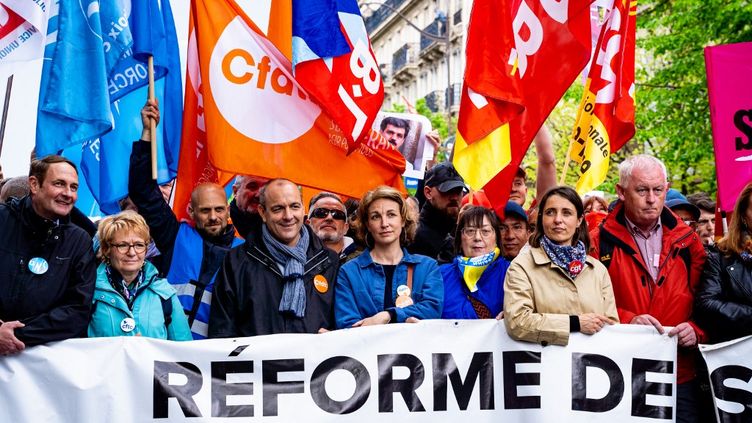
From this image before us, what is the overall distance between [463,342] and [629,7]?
3496 mm

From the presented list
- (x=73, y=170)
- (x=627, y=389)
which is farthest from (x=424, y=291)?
(x=73, y=170)

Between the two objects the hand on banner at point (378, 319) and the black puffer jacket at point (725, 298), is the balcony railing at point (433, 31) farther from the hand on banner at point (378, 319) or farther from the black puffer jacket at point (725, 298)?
the hand on banner at point (378, 319)

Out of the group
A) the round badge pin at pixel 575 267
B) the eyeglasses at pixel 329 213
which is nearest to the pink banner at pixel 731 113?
the round badge pin at pixel 575 267

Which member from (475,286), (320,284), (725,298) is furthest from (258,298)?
(725,298)

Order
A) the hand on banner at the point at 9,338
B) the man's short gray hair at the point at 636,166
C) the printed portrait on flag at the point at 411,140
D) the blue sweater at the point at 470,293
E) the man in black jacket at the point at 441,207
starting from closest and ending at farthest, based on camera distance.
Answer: the hand on banner at the point at 9,338 < the man's short gray hair at the point at 636,166 < the blue sweater at the point at 470,293 < the man in black jacket at the point at 441,207 < the printed portrait on flag at the point at 411,140

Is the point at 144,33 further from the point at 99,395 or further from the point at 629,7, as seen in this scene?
the point at 629,7

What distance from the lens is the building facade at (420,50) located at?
177 ft

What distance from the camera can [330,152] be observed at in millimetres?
7289

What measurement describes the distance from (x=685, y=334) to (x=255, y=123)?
305cm

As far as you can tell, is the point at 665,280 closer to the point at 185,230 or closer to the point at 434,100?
the point at 185,230

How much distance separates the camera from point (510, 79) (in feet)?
23.5

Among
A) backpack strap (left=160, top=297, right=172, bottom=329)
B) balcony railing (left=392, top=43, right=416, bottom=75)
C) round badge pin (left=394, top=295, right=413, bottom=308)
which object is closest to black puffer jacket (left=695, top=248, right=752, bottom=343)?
round badge pin (left=394, top=295, right=413, bottom=308)

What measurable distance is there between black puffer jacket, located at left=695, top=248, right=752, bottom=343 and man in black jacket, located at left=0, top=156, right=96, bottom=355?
336 centimetres

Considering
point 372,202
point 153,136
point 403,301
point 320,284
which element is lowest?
point 403,301
